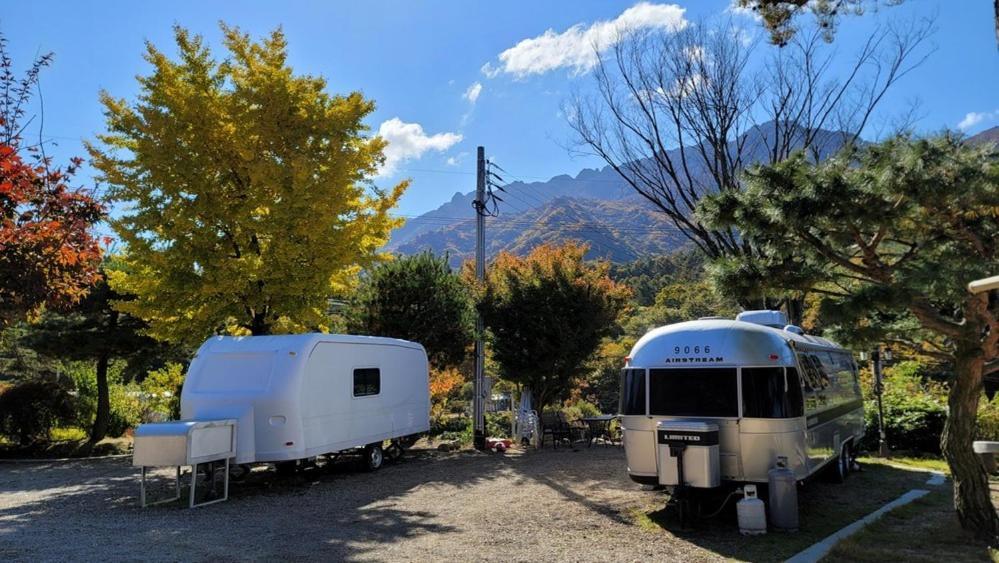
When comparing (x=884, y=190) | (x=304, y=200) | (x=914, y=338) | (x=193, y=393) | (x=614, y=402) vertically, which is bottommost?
(x=614, y=402)

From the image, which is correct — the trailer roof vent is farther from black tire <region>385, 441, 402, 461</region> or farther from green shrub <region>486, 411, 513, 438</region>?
green shrub <region>486, 411, 513, 438</region>

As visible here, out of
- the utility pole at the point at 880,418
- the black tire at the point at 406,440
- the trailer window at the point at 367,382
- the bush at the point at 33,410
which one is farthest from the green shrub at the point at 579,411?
the bush at the point at 33,410

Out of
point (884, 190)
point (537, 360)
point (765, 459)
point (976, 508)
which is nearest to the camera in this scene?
point (884, 190)

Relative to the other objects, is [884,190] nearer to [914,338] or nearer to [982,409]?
[914,338]

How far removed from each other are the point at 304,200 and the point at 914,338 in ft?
33.8

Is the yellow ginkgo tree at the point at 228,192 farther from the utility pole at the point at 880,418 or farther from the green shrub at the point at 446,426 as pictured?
the utility pole at the point at 880,418

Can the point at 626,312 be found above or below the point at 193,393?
above

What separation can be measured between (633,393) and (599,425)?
9.85 m

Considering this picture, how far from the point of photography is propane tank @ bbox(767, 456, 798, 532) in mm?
7527

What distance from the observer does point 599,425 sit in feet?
59.8

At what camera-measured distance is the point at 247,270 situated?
12.2 metres

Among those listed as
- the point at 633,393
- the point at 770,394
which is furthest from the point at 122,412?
the point at 770,394

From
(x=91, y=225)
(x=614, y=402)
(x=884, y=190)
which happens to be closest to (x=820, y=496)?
(x=884, y=190)

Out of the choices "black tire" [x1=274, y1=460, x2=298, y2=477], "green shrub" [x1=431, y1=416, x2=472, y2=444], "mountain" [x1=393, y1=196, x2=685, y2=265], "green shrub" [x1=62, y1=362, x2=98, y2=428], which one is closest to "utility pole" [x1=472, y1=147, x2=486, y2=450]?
"green shrub" [x1=431, y1=416, x2=472, y2=444]
